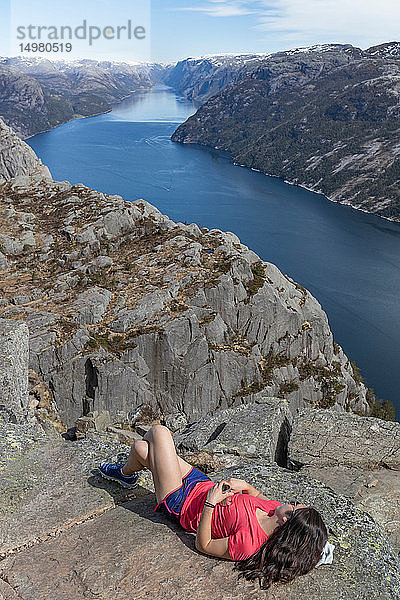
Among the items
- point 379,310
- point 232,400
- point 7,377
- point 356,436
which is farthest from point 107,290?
point 379,310

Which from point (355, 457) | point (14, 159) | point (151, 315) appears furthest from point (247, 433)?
point (14, 159)

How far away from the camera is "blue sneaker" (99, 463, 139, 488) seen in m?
8.25

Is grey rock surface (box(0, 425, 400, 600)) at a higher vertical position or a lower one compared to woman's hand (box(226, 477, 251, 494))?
lower

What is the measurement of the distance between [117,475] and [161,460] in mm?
1451

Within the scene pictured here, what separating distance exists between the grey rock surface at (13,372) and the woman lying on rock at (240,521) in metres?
5.36

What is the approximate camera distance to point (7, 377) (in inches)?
483

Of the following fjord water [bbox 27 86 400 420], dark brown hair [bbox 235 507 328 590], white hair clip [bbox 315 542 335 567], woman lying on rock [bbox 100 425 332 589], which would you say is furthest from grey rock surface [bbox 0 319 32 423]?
fjord water [bbox 27 86 400 420]

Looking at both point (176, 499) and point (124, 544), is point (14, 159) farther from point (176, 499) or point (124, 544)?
point (124, 544)

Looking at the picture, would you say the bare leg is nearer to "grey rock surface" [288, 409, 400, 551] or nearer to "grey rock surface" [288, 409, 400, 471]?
"grey rock surface" [288, 409, 400, 551]

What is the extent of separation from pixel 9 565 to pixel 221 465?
5.21 metres

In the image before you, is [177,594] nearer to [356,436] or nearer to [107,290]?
[356,436]

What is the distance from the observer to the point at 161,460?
7344 mm

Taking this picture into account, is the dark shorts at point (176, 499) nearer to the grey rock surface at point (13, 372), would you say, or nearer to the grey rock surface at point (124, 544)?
the grey rock surface at point (124, 544)

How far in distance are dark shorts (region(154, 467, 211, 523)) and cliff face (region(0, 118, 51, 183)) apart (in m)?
55.0
